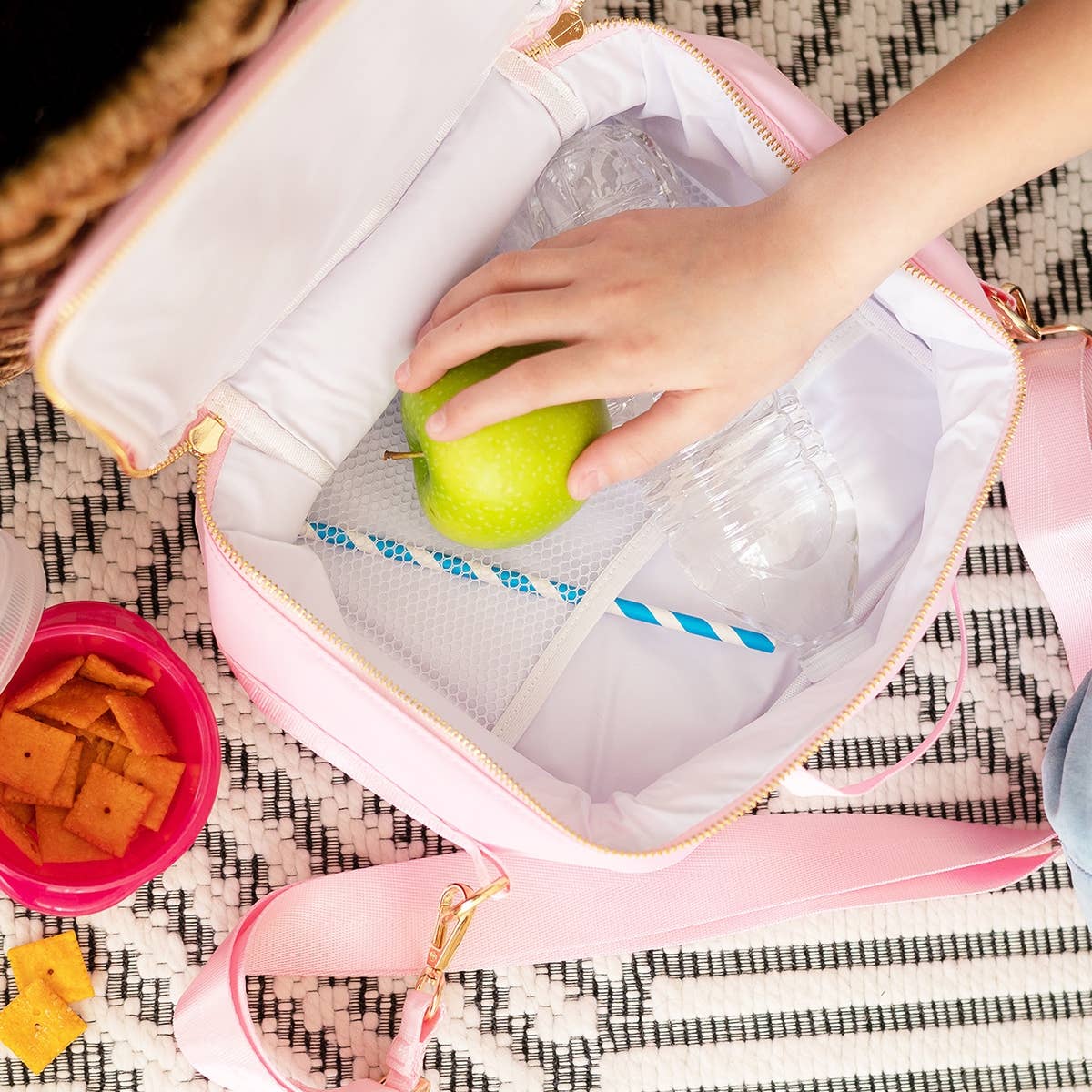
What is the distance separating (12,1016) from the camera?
59cm

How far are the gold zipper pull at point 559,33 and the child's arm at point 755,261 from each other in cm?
13

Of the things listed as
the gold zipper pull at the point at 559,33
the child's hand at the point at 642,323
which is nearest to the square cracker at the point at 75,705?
the child's hand at the point at 642,323

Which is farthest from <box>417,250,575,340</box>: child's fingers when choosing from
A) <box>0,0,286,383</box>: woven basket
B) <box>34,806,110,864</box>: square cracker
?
<box>34,806,110,864</box>: square cracker

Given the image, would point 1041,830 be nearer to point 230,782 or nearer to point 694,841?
point 694,841

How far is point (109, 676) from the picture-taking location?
0.57 meters

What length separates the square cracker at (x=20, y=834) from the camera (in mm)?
554

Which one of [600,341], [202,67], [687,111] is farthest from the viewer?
[687,111]

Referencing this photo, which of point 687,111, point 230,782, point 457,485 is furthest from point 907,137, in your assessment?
point 230,782

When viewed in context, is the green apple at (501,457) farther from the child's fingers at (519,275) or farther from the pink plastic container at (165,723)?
the pink plastic container at (165,723)

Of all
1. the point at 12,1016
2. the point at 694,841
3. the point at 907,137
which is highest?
the point at 907,137

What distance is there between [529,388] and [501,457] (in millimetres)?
44

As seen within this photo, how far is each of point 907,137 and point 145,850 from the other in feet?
1.70

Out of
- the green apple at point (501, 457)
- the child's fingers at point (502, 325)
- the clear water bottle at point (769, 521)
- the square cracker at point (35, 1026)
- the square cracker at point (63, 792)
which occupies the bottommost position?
the square cracker at point (35, 1026)

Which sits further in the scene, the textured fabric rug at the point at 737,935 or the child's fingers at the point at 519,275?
the textured fabric rug at the point at 737,935
